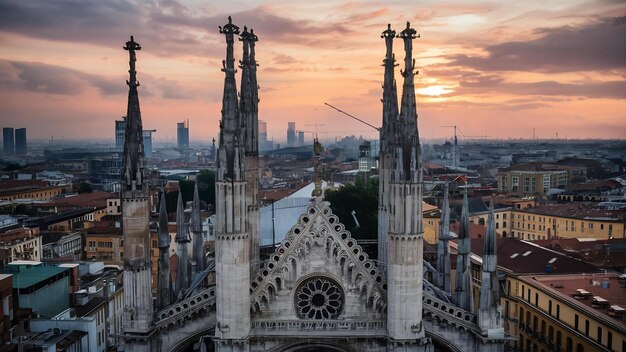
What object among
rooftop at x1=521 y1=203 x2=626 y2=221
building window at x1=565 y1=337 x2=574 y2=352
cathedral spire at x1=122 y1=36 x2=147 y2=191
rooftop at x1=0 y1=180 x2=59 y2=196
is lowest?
building window at x1=565 y1=337 x2=574 y2=352

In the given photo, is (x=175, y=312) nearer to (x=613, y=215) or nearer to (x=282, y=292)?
(x=282, y=292)

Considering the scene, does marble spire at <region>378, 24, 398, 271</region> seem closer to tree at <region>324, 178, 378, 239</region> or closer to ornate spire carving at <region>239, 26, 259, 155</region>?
ornate spire carving at <region>239, 26, 259, 155</region>

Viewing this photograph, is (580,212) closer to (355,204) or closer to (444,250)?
(355,204)

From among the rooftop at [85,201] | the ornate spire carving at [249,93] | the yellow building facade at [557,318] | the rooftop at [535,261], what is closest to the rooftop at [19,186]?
the rooftop at [85,201]

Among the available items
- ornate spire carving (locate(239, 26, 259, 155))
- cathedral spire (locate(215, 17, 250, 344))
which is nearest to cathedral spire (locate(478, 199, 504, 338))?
cathedral spire (locate(215, 17, 250, 344))

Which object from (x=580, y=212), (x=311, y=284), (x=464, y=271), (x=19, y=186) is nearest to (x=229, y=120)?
(x=311, y=284)

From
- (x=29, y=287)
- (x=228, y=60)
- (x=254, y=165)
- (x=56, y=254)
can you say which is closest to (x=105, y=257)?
(x=56, y=254)

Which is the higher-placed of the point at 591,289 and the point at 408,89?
the point at 408,89
